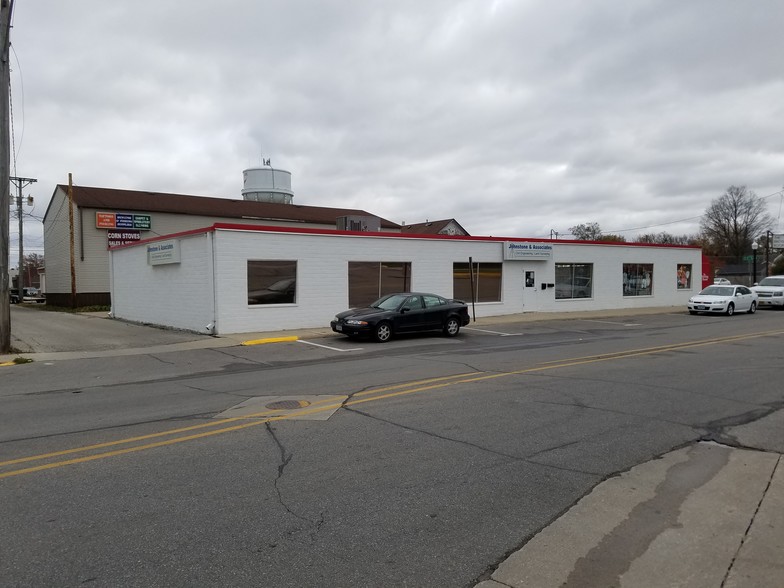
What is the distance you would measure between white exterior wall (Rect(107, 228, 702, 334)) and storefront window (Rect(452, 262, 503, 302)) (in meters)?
0.28

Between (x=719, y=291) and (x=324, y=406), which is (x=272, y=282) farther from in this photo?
(x=719, y=291)

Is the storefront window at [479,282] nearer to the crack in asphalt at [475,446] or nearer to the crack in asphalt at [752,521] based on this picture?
the crack in asphalt at [475,446]

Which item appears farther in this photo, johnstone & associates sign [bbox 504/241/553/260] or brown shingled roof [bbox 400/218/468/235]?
brown shingled roof [bbox 400/218/468/235]

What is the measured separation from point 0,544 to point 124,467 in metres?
1.48

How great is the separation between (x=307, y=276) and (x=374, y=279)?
3.03 metres

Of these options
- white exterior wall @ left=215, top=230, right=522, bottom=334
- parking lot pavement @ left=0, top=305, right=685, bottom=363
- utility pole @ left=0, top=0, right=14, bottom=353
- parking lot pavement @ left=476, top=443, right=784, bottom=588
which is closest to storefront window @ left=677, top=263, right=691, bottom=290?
parking lot pavement @ left=0, top=305, right=685, bottom=363

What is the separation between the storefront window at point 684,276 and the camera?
112 feet

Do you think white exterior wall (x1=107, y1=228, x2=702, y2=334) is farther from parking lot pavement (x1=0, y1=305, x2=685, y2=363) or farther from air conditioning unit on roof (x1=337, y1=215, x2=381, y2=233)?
air conditioning unit on roof (x1=337, y1=215, x2=381, y2=233)

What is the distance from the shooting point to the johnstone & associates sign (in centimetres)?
2600

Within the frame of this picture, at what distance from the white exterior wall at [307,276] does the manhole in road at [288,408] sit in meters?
10.8

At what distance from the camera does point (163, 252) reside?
824 inches

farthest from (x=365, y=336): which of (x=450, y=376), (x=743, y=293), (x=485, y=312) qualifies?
(x=743, y=293)

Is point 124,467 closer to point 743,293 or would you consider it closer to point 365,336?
point 365,336

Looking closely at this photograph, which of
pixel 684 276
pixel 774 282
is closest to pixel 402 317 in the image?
pixel 684 276
